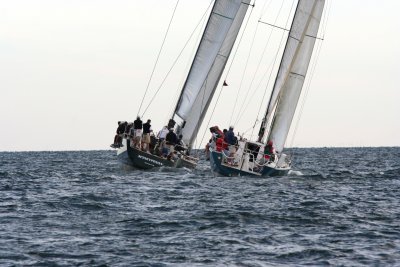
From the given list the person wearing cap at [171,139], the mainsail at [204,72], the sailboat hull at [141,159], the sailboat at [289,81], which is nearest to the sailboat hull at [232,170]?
the sailboat at [289,81]

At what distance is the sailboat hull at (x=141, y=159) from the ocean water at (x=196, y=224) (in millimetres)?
2626

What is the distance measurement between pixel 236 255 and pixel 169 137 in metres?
20.4

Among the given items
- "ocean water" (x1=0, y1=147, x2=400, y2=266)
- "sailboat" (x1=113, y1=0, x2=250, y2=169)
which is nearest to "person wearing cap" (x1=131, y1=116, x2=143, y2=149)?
"sailboat" (x1=113, y1=0, x2=250, y2=169)

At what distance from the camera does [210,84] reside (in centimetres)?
3994

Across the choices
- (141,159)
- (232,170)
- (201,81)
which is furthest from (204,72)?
(232,170)

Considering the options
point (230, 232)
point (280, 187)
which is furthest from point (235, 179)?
point (230, 232)

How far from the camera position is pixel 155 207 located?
22.7 m

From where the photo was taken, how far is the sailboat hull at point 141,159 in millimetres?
34450

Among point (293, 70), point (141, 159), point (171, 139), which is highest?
point (293, 70)

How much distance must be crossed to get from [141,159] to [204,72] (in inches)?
233

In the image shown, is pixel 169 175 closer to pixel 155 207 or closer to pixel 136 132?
Result: pixel 136 132

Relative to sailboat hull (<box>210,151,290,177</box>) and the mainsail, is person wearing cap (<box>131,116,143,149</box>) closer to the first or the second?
sailboat hull (<box>210,151,290,177</box>)

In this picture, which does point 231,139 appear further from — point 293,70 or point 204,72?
point 293,70

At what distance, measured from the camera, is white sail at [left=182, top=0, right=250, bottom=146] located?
38725mm
